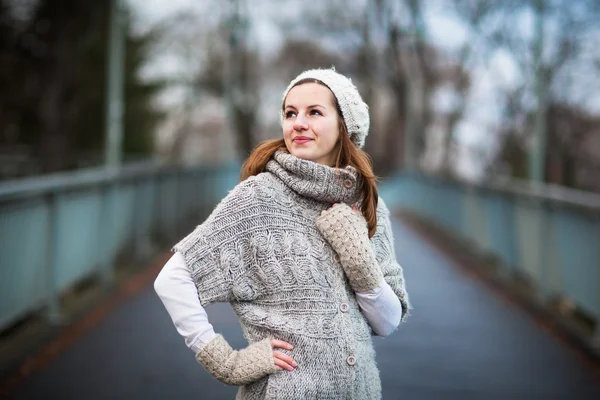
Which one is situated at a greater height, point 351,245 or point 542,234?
point 351,245

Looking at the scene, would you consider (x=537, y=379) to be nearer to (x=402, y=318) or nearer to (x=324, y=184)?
(x=402, y=318)

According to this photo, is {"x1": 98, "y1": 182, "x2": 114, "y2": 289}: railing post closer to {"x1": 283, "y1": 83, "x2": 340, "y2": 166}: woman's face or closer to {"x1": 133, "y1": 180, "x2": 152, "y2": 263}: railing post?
{"x1": 133, "y1": 180, "x2": 152, "y2": 263}: railing post

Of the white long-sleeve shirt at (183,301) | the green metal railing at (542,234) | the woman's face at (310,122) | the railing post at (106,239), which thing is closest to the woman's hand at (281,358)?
the white long-sleeve shirt at (183,301)

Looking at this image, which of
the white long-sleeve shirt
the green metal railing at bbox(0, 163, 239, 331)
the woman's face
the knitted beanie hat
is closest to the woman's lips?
the woman's face

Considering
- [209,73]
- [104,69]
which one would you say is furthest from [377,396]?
[209,73]

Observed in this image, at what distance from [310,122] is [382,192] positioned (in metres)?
31.5

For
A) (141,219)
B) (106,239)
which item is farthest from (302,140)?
(141,219)

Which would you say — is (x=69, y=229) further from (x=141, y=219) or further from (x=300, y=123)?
(x=300, y=123)

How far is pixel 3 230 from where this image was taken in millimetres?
7121

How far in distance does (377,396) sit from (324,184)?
70 cm

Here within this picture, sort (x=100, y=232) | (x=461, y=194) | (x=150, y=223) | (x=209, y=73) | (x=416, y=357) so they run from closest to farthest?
(x=416, y=357) → (x=100, y=232) → (x=150, y=223) → (x=461, y=194) → (x=209, y=73)

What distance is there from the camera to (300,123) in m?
3.19

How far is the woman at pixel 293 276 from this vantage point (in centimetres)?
309

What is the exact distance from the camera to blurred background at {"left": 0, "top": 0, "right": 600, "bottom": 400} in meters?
7.44
